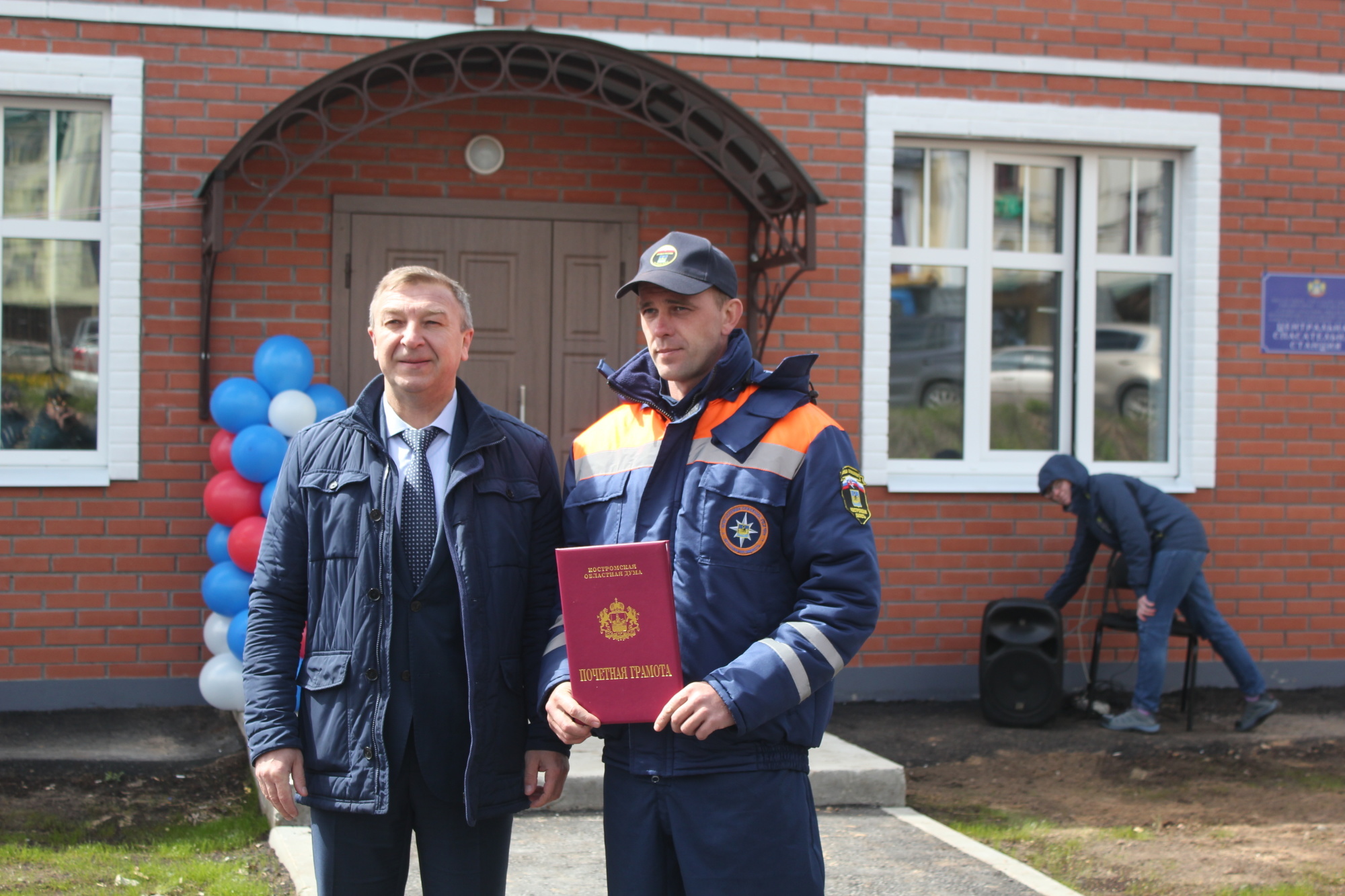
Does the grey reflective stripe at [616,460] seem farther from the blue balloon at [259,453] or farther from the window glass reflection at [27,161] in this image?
the window glass reflection at [27,161]

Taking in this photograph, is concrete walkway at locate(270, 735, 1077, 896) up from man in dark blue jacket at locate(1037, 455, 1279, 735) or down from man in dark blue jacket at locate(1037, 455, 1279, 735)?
down

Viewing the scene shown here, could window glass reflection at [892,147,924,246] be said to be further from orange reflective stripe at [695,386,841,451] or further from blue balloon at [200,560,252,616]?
orange reflective stripe at [695,386,841,451]

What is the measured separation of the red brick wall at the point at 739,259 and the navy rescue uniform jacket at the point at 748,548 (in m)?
4.34

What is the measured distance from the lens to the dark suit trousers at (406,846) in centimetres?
251

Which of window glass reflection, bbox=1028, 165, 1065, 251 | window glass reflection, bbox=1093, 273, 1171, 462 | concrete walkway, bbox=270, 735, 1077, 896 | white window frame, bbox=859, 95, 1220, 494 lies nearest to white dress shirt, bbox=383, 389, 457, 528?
concrete walkway, bbox=270, 735, 1077, 896

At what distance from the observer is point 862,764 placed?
509 centimetres

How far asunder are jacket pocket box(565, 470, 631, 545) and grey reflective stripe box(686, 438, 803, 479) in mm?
196

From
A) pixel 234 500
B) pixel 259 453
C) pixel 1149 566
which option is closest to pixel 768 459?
pixel 259 453

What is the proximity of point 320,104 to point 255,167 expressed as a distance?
37.4 inches

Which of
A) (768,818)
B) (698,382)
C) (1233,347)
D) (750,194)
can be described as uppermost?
(750,194)

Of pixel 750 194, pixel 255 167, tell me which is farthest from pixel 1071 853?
pixel 255 167

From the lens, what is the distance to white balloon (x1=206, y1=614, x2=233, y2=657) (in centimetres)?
567

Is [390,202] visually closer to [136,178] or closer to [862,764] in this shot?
[136,178]

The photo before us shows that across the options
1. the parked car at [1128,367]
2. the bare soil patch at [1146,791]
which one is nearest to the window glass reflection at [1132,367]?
the parked car at [1128,367]
